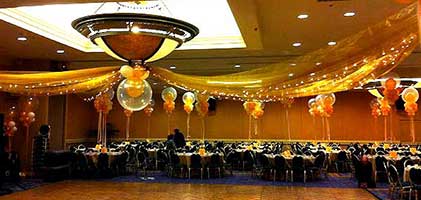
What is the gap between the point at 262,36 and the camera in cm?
852

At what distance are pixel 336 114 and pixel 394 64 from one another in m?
16.2

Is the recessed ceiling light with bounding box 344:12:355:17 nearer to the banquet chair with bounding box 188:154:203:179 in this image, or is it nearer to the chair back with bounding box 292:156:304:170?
the chair back with bounding box 292:156:304:170

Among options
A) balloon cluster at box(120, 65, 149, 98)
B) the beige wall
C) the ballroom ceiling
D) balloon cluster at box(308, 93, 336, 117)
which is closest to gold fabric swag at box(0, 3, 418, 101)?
balloon cluster at box(120, 65, 149, 98)

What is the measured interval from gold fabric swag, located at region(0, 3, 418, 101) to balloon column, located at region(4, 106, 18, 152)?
6247mm

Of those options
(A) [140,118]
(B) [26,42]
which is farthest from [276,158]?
(A) [140,118]

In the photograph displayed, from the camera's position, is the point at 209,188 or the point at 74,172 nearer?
the point at 209,188

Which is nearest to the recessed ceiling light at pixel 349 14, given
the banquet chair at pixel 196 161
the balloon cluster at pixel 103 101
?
the banquet chair at pixel 196 161

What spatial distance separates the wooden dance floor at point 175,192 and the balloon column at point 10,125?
168 cm

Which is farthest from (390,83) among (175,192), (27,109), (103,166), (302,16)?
(27,109)

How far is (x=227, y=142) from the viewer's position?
19219mm

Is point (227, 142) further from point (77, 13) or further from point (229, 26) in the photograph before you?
point (77, 13)

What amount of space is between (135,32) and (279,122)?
15.9m

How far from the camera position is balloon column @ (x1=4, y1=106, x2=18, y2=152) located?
10.7m

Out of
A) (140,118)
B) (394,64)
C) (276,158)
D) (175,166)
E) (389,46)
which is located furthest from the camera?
(140,118)
